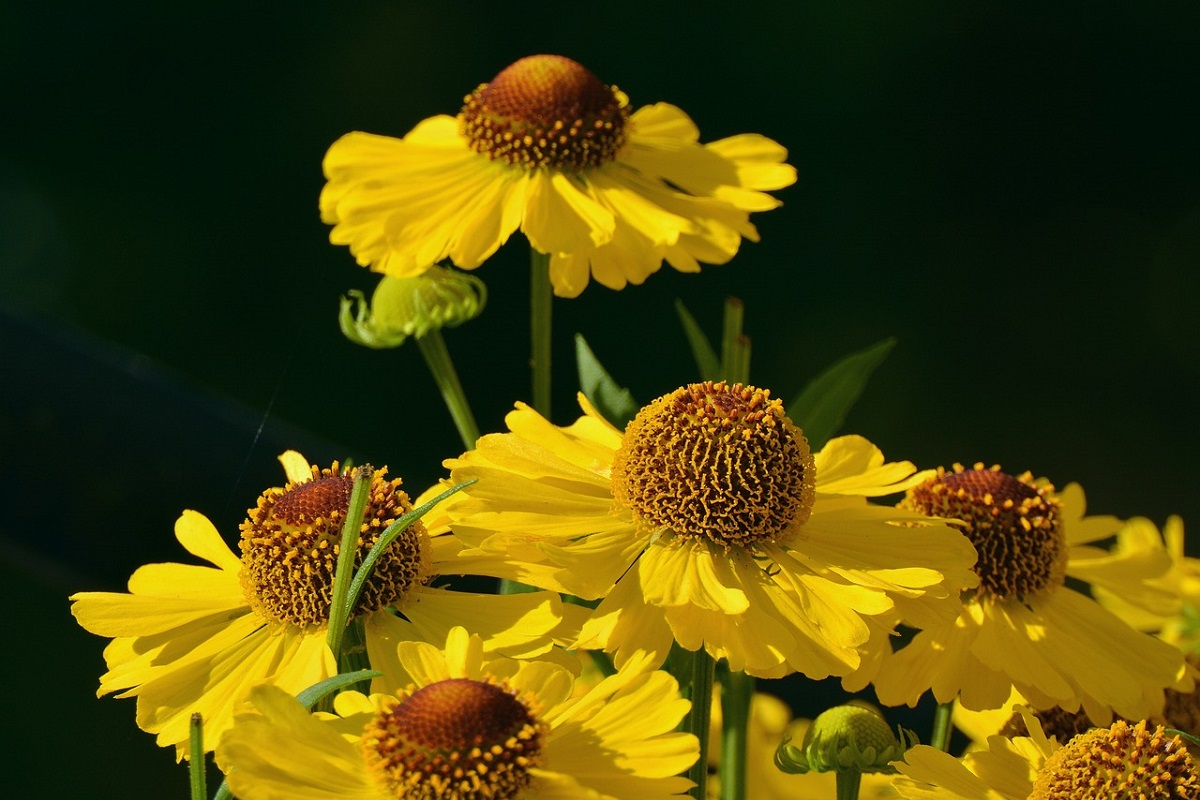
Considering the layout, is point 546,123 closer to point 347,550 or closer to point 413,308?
point 413,308

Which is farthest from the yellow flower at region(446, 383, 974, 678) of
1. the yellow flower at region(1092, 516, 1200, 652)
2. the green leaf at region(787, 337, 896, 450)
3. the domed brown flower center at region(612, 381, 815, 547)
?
the yellow flower at region(1092, 516, 1200, 652)

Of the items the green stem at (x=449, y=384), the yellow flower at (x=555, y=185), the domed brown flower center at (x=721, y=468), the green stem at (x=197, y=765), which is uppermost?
the yellow flower at (x=555, y=185)

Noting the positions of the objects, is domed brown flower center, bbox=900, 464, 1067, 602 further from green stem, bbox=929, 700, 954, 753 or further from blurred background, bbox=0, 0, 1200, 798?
blurred background, bbox=0, 0, 1200, 798

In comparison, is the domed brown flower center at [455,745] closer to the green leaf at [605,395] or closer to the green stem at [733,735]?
the green stem at [733,735]

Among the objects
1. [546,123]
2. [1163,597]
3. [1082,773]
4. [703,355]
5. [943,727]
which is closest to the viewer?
[1082,773]

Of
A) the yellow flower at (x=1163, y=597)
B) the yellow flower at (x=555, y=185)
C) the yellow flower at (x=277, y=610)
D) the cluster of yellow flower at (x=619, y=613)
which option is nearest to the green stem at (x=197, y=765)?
the cluster of yellow flower at (x=619, y=613)

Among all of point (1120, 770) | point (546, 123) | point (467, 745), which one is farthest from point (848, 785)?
point (546, 123)
